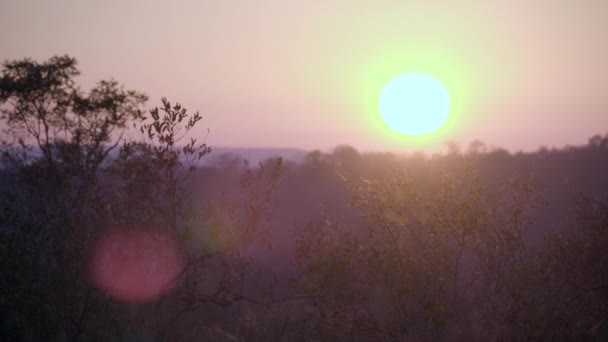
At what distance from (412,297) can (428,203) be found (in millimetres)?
1531

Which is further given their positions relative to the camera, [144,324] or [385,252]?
[385,252]

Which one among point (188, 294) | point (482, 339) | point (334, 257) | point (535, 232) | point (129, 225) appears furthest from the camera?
point (535, 232)

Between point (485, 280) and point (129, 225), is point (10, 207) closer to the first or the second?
point (129, 225)

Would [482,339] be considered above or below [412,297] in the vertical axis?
below

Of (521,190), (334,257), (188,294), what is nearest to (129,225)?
(188,294)

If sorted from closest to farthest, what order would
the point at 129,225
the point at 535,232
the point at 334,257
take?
1. the point at 129,225
2. the point at 334,257
3. the point at 535,232

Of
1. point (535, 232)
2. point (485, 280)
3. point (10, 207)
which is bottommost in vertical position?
Result: point (535, 232)

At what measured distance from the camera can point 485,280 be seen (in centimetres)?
1087

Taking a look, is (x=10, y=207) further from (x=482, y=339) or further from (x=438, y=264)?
(x=482, y=339)

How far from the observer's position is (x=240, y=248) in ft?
33.9

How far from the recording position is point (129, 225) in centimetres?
Result: 929

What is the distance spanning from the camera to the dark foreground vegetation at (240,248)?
31.0 ft

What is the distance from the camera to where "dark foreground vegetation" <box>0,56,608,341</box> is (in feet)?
31.0

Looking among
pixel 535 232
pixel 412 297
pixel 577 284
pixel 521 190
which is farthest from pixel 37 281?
pixel 535 232
